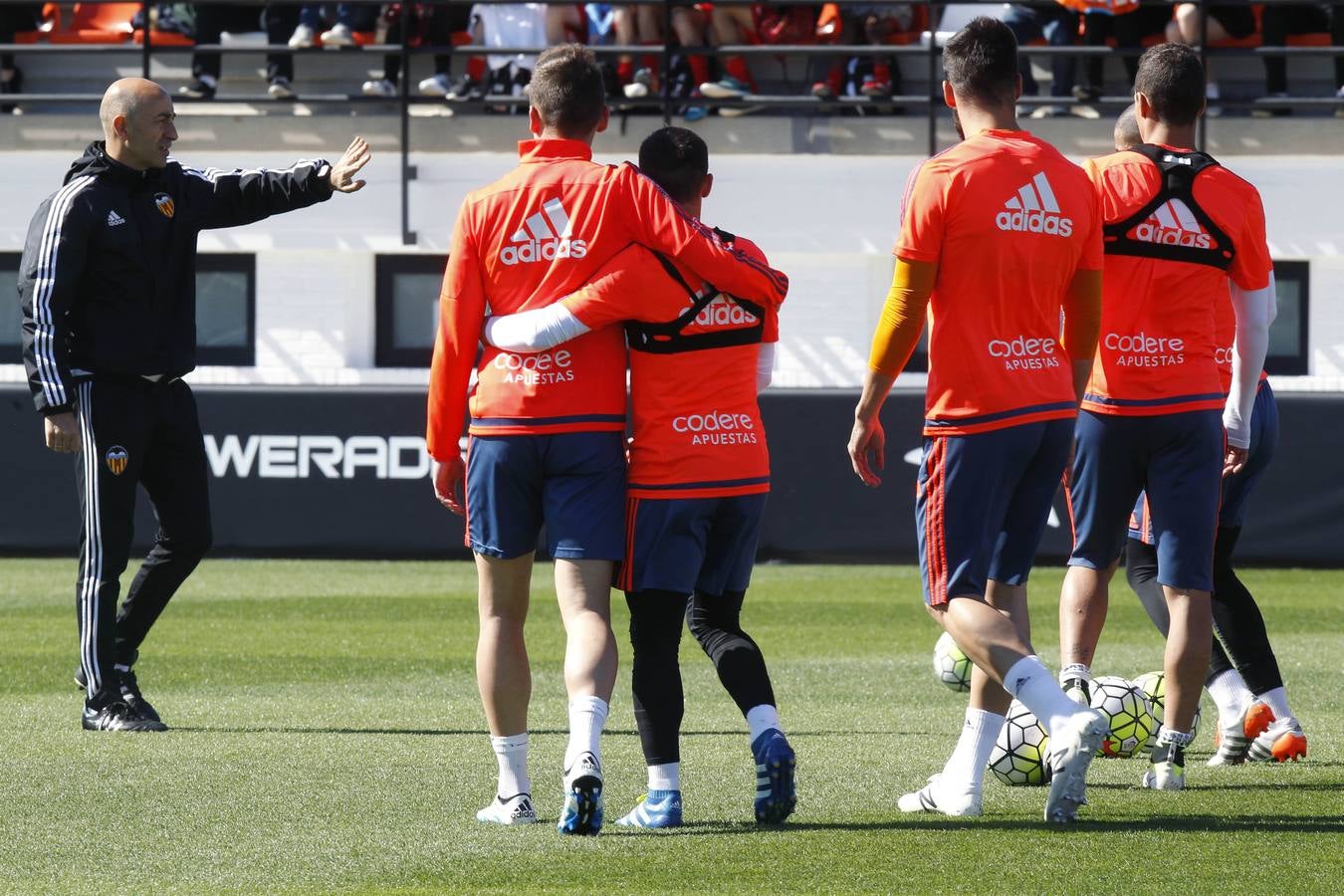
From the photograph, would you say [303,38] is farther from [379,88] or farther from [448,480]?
[448,480]

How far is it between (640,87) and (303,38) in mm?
3085

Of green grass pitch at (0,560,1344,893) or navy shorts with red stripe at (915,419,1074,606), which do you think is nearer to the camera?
green grass pitch at (0,560,1344,893)

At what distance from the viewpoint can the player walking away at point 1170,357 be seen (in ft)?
17.3

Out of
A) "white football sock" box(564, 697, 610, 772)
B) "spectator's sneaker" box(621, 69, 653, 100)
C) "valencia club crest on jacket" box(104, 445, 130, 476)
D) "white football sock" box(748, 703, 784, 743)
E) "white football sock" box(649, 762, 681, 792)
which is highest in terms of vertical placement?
"spectator's sneaker" box(621, 69, 653, 100)

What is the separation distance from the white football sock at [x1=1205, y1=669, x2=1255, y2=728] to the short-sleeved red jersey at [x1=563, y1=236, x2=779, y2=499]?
2.03 meters

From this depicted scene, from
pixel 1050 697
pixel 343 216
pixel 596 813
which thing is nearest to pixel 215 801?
pixel 596 813

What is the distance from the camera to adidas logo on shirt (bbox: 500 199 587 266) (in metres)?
4.71

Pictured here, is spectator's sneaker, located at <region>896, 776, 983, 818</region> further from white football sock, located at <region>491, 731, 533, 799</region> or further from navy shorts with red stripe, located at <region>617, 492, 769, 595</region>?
white football sock, located at <region>491, 731, 533, 799</region>

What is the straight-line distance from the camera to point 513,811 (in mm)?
4836

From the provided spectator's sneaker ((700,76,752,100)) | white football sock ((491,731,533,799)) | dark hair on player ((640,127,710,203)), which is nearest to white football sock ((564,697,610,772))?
white football sock ((491,731,533,799))

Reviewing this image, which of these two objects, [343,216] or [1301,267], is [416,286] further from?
[1301,267]

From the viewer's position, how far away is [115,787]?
17.5 feet

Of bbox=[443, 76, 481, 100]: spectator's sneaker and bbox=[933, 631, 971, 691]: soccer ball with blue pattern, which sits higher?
bbox=[443, 76, 481, 100]: spectator's sneaker

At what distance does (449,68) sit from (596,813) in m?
13.6
